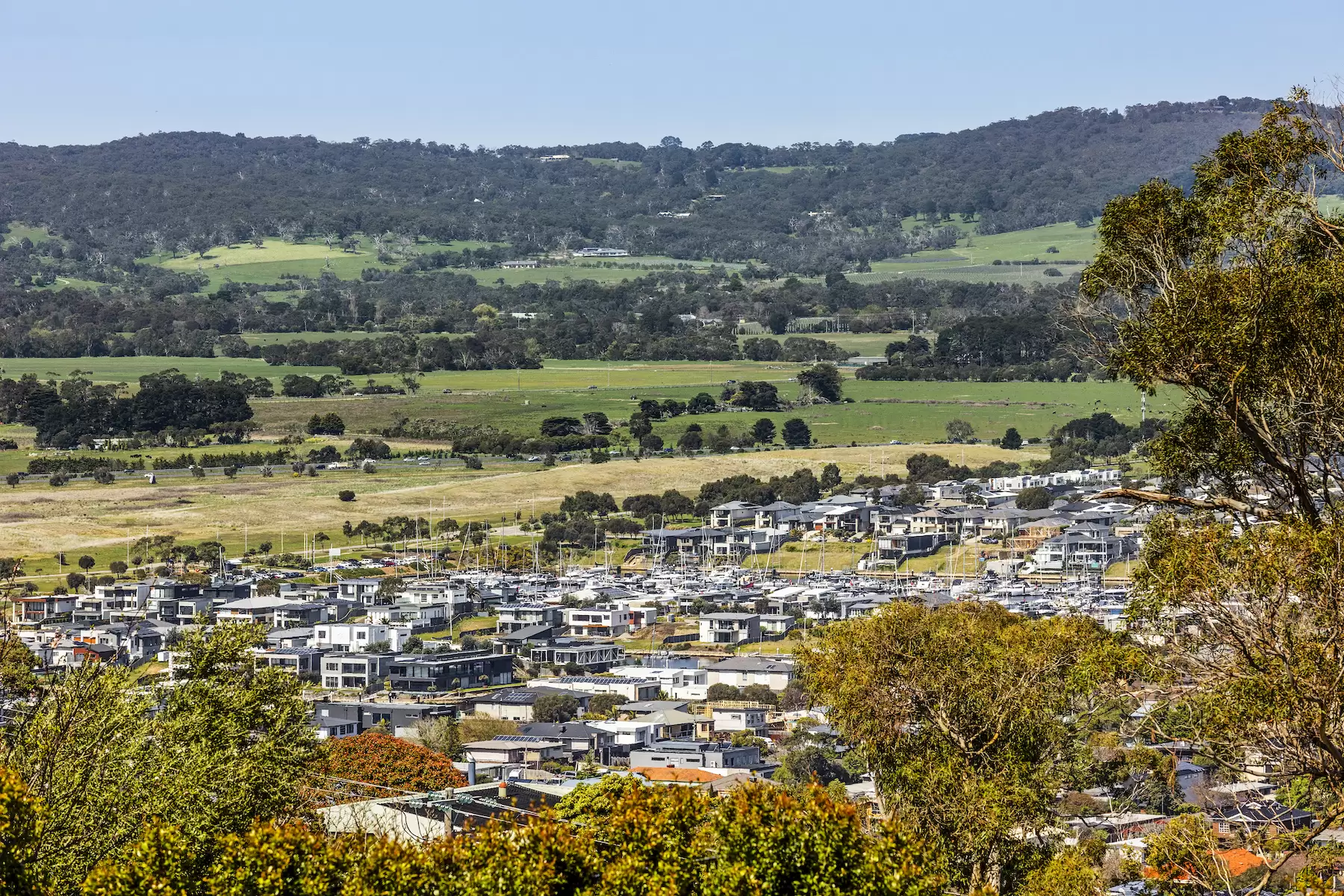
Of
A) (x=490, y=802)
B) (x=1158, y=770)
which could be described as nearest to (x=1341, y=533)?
(x=1158, y=770)

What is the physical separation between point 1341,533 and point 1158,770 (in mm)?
4433

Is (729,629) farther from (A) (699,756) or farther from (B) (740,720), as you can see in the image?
(A) (699,756)

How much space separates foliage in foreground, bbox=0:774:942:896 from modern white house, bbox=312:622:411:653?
37.4 m

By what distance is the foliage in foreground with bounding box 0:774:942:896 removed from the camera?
11.2 metres

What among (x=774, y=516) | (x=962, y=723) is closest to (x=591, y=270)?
(x=774, y=516)

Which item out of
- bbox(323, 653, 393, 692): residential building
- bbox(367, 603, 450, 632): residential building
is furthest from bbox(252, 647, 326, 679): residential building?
bbox(367, 603, 450, 632): residential building

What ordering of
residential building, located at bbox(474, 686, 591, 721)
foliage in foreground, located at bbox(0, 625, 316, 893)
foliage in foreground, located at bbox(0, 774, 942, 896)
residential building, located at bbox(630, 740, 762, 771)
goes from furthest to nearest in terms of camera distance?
residential building, located at bbox(474, 686, 591, 721) < residential building, located at bbox(630, 740, 762, 771) < foliage in foreground, located at bbox(0, 625, 316, 893) < foliage in foreground, located at bbox(0, 774, 942, 896)

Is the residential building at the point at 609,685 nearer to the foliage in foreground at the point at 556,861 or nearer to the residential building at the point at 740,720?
the residential building at the point at 740,720

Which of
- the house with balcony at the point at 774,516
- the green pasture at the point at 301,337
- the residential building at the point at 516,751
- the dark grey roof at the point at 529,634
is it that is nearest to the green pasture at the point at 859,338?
the green pasture at the point at 301,337

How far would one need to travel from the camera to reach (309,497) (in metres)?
73.8

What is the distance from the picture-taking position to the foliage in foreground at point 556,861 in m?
→ 11.2

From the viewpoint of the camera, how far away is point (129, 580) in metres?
58.1

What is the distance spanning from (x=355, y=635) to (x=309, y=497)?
25052 mm

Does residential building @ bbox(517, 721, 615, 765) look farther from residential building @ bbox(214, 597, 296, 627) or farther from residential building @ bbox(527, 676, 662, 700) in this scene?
residential building @ bbox(214, 597, 296, 627)
